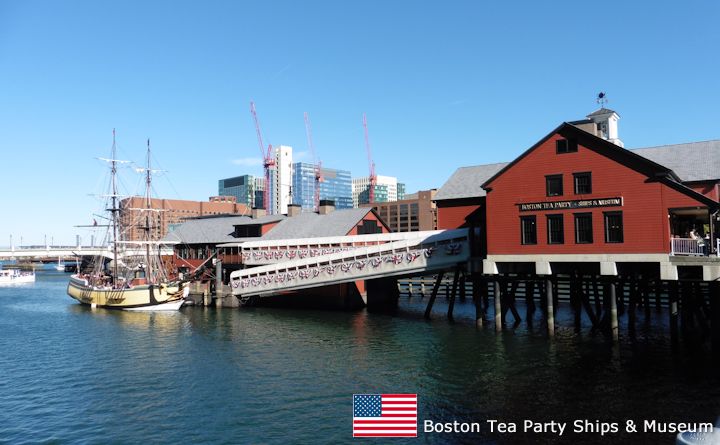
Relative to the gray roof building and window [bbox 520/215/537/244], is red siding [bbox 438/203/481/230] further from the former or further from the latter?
window [bbox 520/215/537/244]

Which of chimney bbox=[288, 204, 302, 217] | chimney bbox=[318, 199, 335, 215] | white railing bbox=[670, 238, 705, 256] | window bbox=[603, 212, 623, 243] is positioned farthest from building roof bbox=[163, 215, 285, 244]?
white railing bbox=[670, 238, 705, 256]

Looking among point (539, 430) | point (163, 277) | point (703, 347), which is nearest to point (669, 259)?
point (703, 347)

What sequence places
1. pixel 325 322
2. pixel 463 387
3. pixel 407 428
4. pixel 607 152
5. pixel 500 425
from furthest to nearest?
pixel 325 322, pixel 607 152, pixel 463 387, pixel 500 425, pixel 407 428

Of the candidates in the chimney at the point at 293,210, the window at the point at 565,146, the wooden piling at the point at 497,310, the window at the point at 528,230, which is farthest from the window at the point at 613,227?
the chimney at the point at 293,210

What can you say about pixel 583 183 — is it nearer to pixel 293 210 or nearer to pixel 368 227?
pixel 368 227

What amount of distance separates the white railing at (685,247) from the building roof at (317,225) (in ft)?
110

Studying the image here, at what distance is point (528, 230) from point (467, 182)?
12583mm

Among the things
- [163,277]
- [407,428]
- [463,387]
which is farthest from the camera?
[163,277]

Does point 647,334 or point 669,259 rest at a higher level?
point 669,259

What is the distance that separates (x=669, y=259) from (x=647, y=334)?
8096 mm

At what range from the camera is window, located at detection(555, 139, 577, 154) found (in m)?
34.8

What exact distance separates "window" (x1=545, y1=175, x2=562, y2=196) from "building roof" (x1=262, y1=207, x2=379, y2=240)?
1051 inches

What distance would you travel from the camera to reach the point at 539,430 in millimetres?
19031

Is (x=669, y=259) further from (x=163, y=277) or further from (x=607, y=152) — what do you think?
(x=163, y=277)
